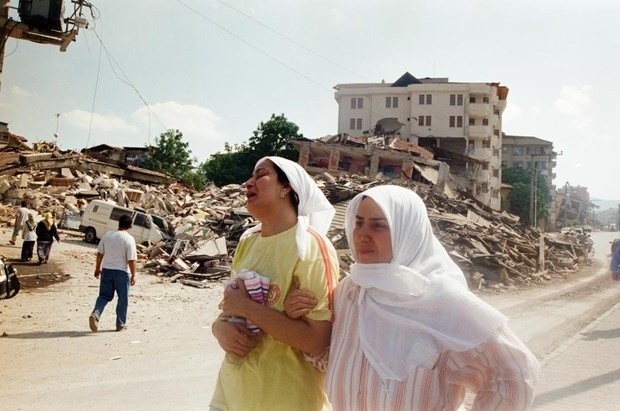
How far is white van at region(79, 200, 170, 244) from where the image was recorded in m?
19.4

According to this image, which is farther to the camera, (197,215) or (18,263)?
(197,215)

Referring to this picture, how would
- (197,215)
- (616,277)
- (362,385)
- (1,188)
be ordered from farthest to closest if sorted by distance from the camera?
(1,188) → (197,215) → (616,277) → (362,385)

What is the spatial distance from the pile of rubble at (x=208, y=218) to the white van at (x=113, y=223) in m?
0.91

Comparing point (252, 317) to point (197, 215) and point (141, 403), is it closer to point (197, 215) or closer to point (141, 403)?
point (141, 403)

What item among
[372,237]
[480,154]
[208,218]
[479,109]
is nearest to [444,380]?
[372,237]

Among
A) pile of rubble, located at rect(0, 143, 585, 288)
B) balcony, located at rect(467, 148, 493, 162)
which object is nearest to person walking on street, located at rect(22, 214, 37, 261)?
pile of rubble, located at rect(0, 143, 585, 288)

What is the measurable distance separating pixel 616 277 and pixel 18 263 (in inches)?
640

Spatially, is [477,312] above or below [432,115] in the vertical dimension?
below

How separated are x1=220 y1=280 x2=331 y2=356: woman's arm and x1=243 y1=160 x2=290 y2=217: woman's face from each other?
399 mm

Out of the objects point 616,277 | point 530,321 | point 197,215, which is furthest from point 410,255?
point 197,215

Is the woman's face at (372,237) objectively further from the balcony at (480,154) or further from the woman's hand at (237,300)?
the balcony at (480,154)

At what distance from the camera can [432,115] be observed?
184 feet

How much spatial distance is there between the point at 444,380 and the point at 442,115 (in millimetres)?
57319

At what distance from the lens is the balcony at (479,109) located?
54.7 meters
